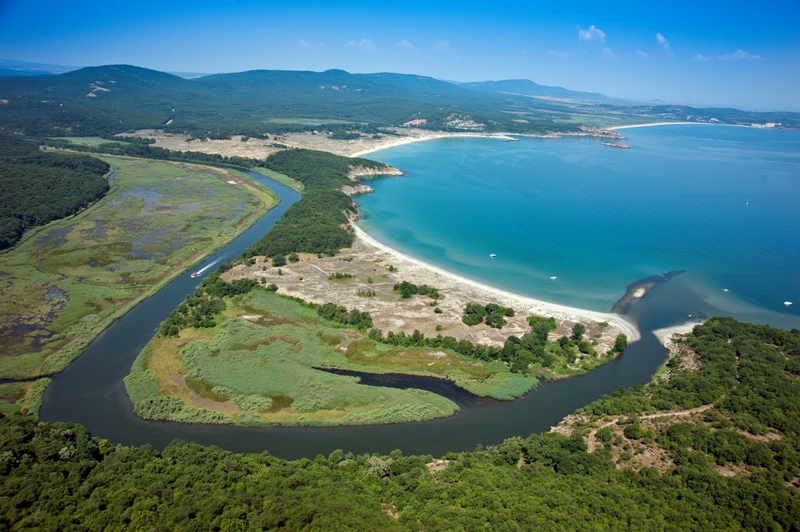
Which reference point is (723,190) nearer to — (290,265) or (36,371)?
(290,265)

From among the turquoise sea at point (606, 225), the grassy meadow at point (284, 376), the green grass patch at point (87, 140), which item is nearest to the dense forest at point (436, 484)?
the grassy meadow at point (284, 376)

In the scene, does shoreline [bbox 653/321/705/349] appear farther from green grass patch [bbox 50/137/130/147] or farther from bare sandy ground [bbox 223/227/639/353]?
green grass patch [bbox 50/137/130/147]

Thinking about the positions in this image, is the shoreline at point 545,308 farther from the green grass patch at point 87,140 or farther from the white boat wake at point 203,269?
the green grass patch at point 87,140

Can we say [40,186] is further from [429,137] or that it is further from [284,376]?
[429,137]

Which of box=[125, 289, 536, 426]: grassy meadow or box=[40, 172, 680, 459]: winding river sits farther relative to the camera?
box=[125, 289, 536, 426]: grassy meadow

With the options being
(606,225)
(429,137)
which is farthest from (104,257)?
(429,137)

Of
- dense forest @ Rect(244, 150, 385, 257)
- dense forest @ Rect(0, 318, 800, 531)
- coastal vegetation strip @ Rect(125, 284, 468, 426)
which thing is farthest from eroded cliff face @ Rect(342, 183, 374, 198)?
dense forest @ Rect(0, 318, 800, 531)

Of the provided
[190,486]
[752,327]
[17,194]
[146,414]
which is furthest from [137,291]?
[752,327]
